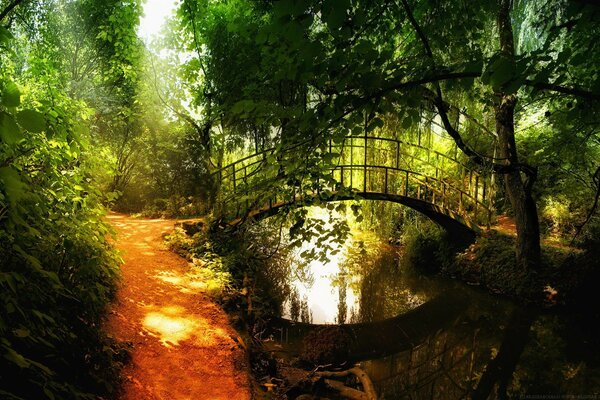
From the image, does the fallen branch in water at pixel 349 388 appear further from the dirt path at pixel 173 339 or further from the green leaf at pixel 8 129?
the green leaf at pixel 8 129

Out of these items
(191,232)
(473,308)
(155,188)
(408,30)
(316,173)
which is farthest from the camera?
(155,188)

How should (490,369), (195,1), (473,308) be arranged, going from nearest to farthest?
(490,369) < (473,308) < (195,1)

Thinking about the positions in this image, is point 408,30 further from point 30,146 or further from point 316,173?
point 30,146

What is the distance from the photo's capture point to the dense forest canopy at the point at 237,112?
2.04 meters

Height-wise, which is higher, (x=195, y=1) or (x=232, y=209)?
(x=195, y=1)

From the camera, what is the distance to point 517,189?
304 inches

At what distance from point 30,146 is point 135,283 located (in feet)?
11.6

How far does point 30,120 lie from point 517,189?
868 centimetres

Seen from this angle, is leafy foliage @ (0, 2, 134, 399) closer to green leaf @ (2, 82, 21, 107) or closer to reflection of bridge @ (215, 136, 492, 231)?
green leaf @ (2, 82, 21, 107)

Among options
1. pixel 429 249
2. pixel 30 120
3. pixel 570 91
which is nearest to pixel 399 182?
pixel 429 249

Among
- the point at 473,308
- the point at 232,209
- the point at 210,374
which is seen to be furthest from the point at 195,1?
the point at 473,308

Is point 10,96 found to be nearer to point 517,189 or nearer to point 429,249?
point 517,189

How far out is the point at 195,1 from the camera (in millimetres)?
8516

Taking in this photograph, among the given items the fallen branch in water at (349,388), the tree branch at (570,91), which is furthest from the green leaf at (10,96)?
the fallen branch in water at (349,388)
